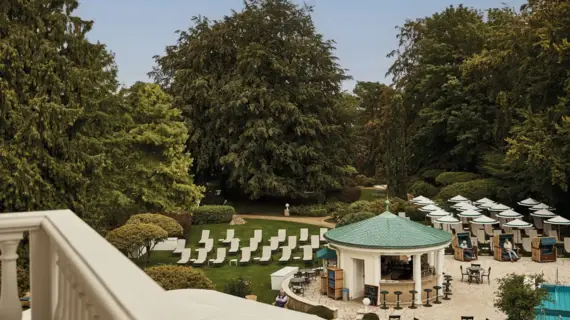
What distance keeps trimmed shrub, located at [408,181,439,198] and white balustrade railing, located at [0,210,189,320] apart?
35.0 metres

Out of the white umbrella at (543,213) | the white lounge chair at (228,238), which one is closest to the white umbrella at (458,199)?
the white umbrella at (543,213)

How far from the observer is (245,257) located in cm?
2309

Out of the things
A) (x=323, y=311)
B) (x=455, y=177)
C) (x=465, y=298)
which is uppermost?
(x=455, y=177)

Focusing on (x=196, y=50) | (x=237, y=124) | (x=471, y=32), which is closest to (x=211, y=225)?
(x=237, y=124)

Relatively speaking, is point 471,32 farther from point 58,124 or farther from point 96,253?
point 96,253

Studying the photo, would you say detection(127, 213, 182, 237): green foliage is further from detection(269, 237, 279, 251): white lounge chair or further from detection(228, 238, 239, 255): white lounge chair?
detection(269, 237, 279, 251): white lounge chair

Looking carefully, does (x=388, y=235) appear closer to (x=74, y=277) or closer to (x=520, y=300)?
(x=520, y=300)

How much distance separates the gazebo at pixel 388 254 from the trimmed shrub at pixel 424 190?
1792cm

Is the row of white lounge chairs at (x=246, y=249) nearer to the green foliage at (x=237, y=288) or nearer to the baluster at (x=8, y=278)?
the green foliage at (x=237, y=288)

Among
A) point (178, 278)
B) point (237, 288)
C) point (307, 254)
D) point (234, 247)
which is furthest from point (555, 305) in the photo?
point (234, 247)

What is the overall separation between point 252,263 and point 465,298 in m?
8.89

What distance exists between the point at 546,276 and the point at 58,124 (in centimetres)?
1762

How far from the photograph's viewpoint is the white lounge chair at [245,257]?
74.4ft

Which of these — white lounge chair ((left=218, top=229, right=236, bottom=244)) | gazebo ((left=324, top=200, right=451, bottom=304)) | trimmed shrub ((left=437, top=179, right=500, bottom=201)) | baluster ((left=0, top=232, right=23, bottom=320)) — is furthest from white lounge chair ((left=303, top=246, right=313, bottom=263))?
baluster ((left=0, top=232, right=23, bottom=320))
